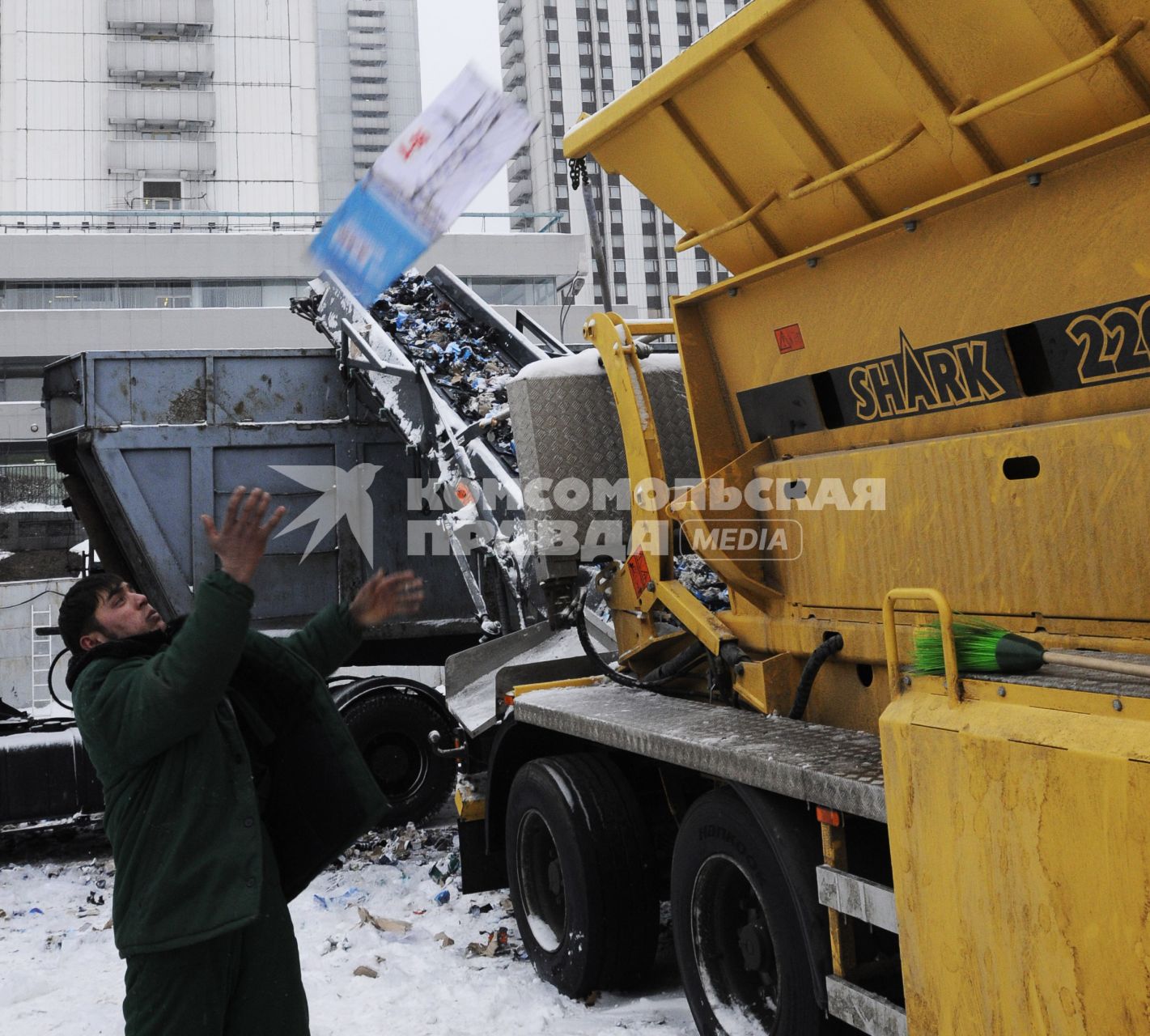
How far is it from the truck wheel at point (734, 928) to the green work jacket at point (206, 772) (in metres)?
1.05

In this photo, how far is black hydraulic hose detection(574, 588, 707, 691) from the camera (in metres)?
4.10

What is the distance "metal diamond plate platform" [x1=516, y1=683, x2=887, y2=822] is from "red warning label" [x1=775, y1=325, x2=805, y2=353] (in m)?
1.13

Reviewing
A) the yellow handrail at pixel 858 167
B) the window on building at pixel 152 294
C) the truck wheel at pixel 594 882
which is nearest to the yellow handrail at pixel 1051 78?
the yellow handrail at pixel 858 167

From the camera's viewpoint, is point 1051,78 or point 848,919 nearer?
point 1051,78

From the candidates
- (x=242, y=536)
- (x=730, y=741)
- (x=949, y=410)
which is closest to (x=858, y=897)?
(x=730, y=741)

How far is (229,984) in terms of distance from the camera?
2512 millimetres

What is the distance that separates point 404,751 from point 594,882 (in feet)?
11.0

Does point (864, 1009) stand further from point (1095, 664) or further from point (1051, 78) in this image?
point (1051, 78)

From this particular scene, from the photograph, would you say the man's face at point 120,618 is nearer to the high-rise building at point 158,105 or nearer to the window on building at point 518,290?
the window on building at point 518,290

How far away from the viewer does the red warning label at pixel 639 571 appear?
170 inches

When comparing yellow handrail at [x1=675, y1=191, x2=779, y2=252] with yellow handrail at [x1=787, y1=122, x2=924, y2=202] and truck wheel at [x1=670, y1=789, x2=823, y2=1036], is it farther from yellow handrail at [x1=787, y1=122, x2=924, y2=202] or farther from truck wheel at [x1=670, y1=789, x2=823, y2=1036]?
truck wheel at [x1=670, y1=789, x2=823, y2=1036]

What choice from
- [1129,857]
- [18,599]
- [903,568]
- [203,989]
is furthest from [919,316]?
[18,599]

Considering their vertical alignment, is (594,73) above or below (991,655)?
above

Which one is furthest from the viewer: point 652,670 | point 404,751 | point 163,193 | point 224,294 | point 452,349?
point 163,193
